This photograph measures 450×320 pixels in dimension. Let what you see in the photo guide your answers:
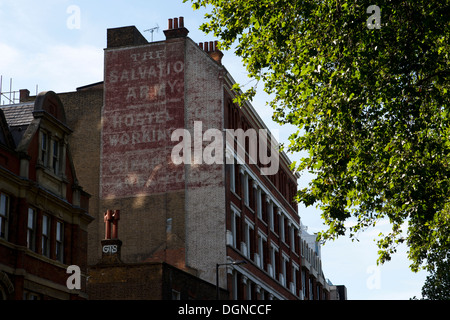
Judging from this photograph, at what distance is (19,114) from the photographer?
3562cm

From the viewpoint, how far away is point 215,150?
50.1m

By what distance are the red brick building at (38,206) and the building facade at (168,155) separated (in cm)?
1047

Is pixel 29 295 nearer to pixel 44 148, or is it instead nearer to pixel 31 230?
pixel 31 230

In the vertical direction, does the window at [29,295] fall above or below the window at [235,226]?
below

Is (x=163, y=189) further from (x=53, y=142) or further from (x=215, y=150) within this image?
(x=53, y=142)

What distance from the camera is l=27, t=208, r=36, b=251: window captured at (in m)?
33.0

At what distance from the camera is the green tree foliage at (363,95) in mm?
22016

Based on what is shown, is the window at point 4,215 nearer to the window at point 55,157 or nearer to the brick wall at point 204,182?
the window at point 55,157

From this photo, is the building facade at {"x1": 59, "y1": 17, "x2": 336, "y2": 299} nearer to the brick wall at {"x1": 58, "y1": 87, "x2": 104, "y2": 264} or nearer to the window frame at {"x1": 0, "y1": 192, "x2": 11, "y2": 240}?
the brick wall at {"x1": 58, "y1": 87, "x2": 104, "y2": 264}

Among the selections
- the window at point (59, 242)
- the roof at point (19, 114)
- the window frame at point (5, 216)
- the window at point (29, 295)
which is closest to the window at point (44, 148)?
the roof at point (19, 114)

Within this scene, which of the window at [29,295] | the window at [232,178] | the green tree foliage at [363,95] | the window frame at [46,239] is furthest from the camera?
the window at [232,178]

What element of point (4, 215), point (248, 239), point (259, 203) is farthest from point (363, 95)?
point (259, 203)
